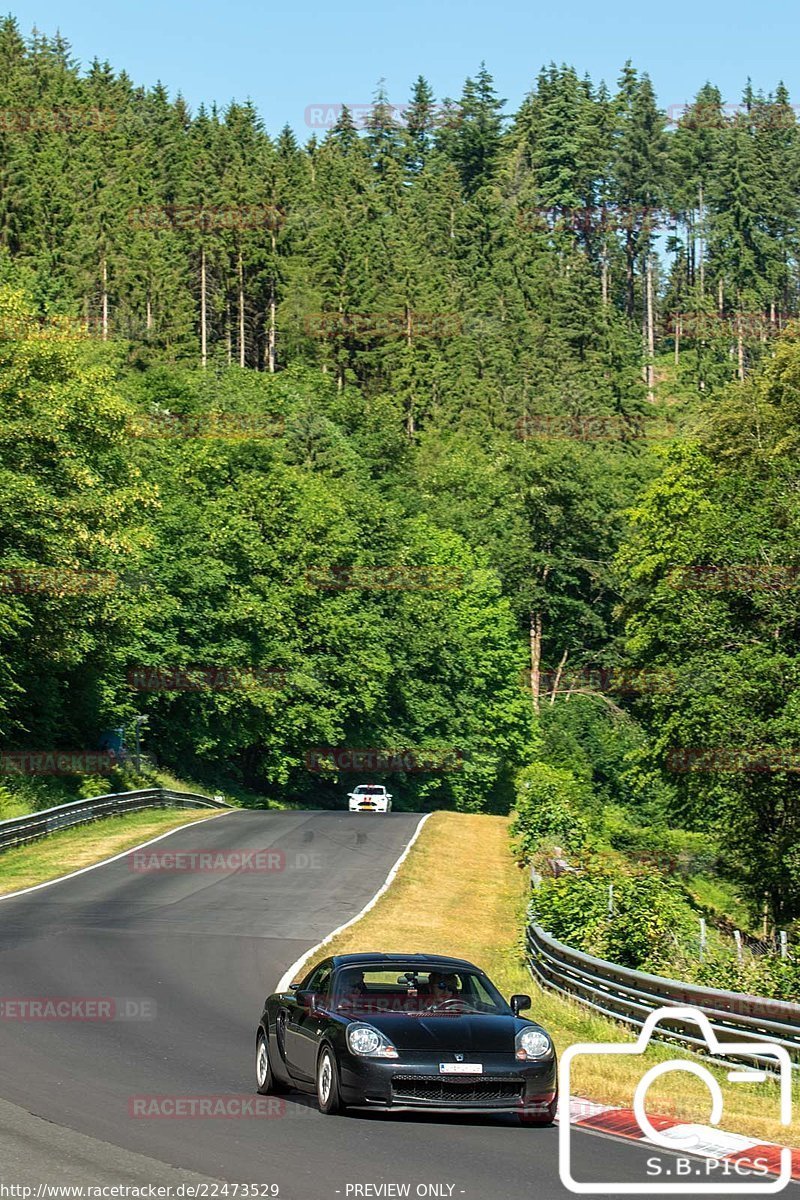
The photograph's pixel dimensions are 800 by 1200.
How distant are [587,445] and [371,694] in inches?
1870

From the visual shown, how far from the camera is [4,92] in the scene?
134 metres

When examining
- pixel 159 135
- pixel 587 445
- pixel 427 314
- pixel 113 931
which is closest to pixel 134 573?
pixel 113 931

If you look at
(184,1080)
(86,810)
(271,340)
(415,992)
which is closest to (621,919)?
(415,992)

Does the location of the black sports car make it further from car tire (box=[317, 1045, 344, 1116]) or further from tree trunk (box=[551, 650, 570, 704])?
tree trunk (box=[551, 650, 570, 704])

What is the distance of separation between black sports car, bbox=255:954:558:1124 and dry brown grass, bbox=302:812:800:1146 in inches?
65.9

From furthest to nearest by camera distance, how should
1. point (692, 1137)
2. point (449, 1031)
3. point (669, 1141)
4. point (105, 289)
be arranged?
point (105, 289)
point (449, 1031)
point (692, 1137)
point (669, 1141)

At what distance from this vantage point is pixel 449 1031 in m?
12.6

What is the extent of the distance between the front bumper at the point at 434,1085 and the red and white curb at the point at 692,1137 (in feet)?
1.40

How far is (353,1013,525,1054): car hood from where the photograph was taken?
12344 millimetres

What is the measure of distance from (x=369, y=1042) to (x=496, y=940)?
19.6 meters

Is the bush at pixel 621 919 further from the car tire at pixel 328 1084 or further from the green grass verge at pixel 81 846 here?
the green grass verge at pixel 81 846

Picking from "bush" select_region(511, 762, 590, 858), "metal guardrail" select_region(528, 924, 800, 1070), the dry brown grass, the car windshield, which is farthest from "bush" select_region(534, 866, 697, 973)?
"bush" select_region(511, 762, 590, 858)

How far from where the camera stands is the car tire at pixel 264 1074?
543 inches

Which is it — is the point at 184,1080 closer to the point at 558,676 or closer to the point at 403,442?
the point at 558,676
